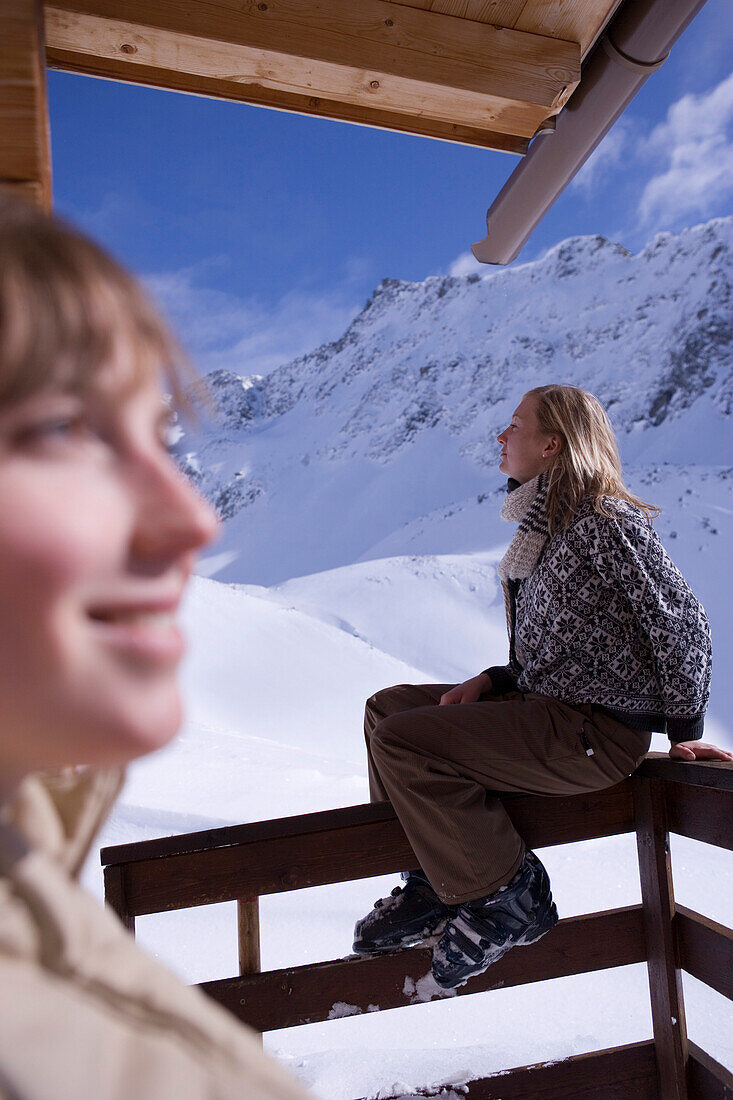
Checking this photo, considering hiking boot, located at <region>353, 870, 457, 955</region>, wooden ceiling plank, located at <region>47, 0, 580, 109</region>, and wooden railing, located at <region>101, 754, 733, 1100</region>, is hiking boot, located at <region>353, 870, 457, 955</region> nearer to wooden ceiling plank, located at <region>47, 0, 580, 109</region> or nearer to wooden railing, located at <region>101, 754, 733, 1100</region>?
wooden railing, located at <region>101, 754, 733, 1100</region>

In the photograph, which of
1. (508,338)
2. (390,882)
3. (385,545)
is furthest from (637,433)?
(390,882)

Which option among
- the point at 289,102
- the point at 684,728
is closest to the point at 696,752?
the point at 684,728

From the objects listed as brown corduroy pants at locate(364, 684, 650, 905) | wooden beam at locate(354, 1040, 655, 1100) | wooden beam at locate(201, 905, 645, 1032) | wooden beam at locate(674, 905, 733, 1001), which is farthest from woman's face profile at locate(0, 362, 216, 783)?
wooden beam at locate(354, 1040, 655, 1100)

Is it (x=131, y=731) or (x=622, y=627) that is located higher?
(x=622, y=627)

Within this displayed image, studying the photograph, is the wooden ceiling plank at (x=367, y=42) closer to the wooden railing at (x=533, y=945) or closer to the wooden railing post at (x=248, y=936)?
the wooden railing at (x=533, y=945)

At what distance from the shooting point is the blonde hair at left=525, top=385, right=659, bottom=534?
193cm

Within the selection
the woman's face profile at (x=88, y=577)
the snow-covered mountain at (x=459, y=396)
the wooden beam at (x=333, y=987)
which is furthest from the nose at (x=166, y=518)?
the snow-covered mountain at (x=459, y=396)

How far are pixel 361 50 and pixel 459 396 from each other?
31.9m

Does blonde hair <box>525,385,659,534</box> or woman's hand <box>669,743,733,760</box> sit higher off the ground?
blonde hair <box>525,385,659,534</box>

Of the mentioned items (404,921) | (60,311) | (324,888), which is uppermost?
(60,311)

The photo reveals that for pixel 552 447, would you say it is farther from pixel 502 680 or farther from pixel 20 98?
pixel 20 98

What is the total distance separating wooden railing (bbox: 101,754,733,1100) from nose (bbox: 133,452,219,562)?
161 centimetres

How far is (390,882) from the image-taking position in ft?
14.9

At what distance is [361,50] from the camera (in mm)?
1672
